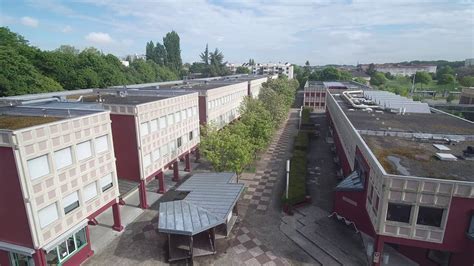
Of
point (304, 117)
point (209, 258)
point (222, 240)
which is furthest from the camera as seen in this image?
point (304, 117)

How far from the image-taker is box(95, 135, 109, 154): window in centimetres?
2208

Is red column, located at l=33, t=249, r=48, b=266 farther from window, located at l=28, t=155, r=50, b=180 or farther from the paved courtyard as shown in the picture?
window, located at l=28, t=155, r=50, b=180

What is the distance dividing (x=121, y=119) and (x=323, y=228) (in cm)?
2293

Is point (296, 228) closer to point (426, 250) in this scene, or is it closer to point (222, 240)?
point (222, 240)

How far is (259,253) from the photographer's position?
22.8 m

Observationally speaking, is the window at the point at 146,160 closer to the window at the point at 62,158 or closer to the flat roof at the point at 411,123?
the window at the point at 62,158

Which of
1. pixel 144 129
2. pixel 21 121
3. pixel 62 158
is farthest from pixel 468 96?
pixel 21 121

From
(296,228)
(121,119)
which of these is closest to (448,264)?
(296,228)

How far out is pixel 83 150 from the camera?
68.2ft

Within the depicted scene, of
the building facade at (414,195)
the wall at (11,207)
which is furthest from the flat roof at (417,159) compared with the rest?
the wall at (11,207)

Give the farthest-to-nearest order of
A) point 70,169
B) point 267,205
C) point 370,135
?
1. point 267,205
2. point 370,135
3. point 70,169

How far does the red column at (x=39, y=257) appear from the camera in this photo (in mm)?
17859

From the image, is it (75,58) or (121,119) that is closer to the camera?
(121,119)

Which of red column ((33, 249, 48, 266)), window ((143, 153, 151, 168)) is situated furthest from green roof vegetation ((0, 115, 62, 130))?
window ((143, 153, 151, 168))
